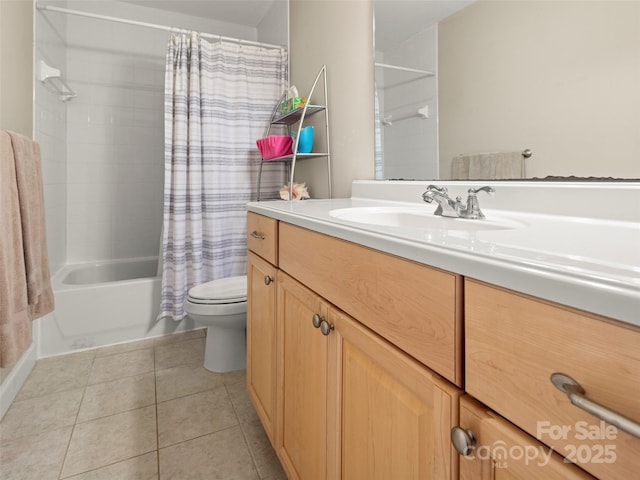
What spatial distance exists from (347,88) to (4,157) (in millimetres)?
1417

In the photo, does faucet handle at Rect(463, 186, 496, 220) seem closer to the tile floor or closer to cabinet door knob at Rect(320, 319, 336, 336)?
cabinet door knob at Rect(320, 319, 336, 336)

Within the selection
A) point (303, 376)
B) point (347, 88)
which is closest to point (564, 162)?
point (303, 376)

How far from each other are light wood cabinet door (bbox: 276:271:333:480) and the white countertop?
25 cm

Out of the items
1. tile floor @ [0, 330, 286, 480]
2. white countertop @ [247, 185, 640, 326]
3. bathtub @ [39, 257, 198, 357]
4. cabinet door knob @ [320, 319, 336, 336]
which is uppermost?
white countertop @ [247, 185, 640, 326]

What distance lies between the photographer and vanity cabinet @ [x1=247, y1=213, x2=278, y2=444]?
116 cm

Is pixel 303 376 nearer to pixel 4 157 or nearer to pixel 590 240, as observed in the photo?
pixel 590 240

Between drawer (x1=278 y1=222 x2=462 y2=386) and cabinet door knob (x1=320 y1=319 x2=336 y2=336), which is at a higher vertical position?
drawer (x1=278 y1=222 x2=462 y2=386)

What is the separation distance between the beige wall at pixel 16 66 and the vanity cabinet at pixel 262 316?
4.05ft

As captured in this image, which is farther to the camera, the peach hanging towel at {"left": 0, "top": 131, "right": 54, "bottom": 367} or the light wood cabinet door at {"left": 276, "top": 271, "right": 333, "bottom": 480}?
the peach hanging towel at {"left": 0, "top": 131, "right": 54, "bottom": 367}

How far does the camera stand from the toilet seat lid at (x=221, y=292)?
70.8 inches

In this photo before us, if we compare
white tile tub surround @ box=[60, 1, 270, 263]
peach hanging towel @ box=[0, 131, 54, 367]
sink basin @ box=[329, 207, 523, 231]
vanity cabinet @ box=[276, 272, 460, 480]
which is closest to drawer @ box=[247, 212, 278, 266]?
vanity cabinet @ box=[276, 272, 460, 480]

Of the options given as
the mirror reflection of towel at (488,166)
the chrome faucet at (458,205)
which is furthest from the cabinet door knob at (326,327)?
the mirror reflection of towel at (488,166)

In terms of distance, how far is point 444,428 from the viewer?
487mm

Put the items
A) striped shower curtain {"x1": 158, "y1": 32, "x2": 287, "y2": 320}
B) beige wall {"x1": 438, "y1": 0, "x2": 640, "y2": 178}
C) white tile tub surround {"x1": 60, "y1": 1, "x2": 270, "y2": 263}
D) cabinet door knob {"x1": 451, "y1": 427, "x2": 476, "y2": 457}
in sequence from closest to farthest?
cabinet door knob {"x1": 451, "y1": 427, "x2": 476, "y2": 457} → beige wall {"x1": 438, "y1": 0, "x2": 640, "y2": 178} → striped shower curtain {"x1": 158, "y1": 32, "x2": 287, "y2": 320} → white tile tub surround {"x1": 60, "y1": 1, "x2": 270, "y2": 263}
